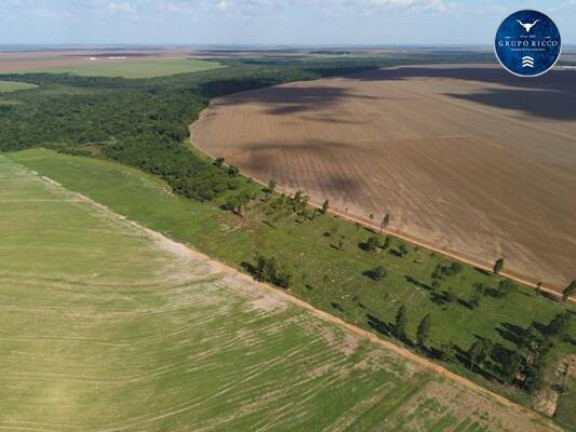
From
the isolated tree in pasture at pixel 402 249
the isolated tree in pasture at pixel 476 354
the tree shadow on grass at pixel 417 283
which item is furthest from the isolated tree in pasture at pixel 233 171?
the isolated tree in pasture at pixel 476 354

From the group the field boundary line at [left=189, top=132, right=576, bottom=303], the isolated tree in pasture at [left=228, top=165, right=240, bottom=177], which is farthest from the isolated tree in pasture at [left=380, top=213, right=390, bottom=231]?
the isolated tree in pasture at [left=228, top=165, right=240, bottom=177]

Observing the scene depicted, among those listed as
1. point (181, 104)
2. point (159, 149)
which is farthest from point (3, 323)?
point (181, 104)

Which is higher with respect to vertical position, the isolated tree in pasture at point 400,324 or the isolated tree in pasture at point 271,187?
the isolated tree in pasture at point 271,187

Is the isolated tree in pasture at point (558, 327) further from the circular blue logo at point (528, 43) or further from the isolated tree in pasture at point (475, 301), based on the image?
the circular blue logo at point (528, 43)

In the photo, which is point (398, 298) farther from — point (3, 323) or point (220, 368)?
point (3, 323)

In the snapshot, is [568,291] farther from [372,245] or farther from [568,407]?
[372,245]
